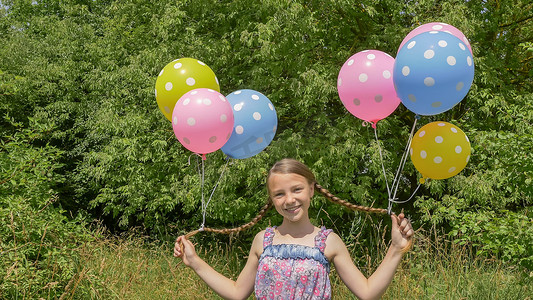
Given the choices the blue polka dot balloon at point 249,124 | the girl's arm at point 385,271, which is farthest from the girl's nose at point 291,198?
the blue polka dot balloon at point 249,124

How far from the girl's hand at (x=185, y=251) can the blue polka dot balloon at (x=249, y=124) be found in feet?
2.66

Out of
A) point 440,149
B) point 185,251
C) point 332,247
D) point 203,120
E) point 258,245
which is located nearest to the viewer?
point 332,247

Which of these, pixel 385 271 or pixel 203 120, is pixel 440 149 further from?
pixel 203 120

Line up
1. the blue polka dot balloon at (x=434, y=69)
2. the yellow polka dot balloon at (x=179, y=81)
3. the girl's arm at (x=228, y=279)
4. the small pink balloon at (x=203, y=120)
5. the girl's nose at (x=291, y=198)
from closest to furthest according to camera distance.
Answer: the girl's nose at (x=291, y=198)
the girl's arm at (x=228, y=279)
the blue polka dot balloon at (x=434, y=69)
the small pink balloon at (x=203, y=120)
the yellow polka dot balloon at (x=179, y=81)

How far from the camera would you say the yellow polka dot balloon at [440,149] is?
2.46 m

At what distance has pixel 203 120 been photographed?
2.60 metres

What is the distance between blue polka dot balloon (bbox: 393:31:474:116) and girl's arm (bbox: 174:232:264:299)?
3.10ft

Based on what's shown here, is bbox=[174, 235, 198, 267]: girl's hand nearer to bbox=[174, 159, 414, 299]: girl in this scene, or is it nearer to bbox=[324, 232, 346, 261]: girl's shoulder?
bbox=[174, 159, 414, 299]: girl

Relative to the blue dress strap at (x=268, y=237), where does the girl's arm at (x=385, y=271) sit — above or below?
below

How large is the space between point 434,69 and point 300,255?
997 millimetres

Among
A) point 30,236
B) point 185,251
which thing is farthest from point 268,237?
point 30,236

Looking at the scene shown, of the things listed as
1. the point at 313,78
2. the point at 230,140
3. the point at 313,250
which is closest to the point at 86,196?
the point at 313,78

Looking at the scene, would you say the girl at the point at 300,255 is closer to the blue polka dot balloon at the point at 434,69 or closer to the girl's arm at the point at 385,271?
the girl's arm at the point at 385,271

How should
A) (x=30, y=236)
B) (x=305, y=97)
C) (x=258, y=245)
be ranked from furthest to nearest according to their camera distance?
(x=305, y=97)
(x=30, y=236)
(x=258, y=245)
